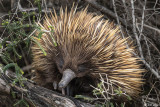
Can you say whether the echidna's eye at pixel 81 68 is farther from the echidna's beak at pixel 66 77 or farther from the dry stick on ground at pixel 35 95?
the dry stick on ground at pixel 35 95

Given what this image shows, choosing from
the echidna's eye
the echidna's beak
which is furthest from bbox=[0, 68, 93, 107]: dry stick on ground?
the echidna's eye

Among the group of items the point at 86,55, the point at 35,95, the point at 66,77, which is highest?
the point at 86,55

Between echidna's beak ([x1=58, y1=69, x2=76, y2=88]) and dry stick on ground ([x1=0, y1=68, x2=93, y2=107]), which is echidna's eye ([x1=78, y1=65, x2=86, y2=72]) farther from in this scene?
dry stick on ground ([x1=0, y1=68, x2=93, y2=107])

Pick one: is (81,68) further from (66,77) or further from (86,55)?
(66,77)

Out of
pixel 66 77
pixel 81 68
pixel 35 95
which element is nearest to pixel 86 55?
pixel 81 68

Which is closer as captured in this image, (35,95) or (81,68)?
(35,95)

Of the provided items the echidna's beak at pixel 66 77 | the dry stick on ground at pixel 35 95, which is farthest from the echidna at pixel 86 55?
the dry stick on ground at pixel 35 95
